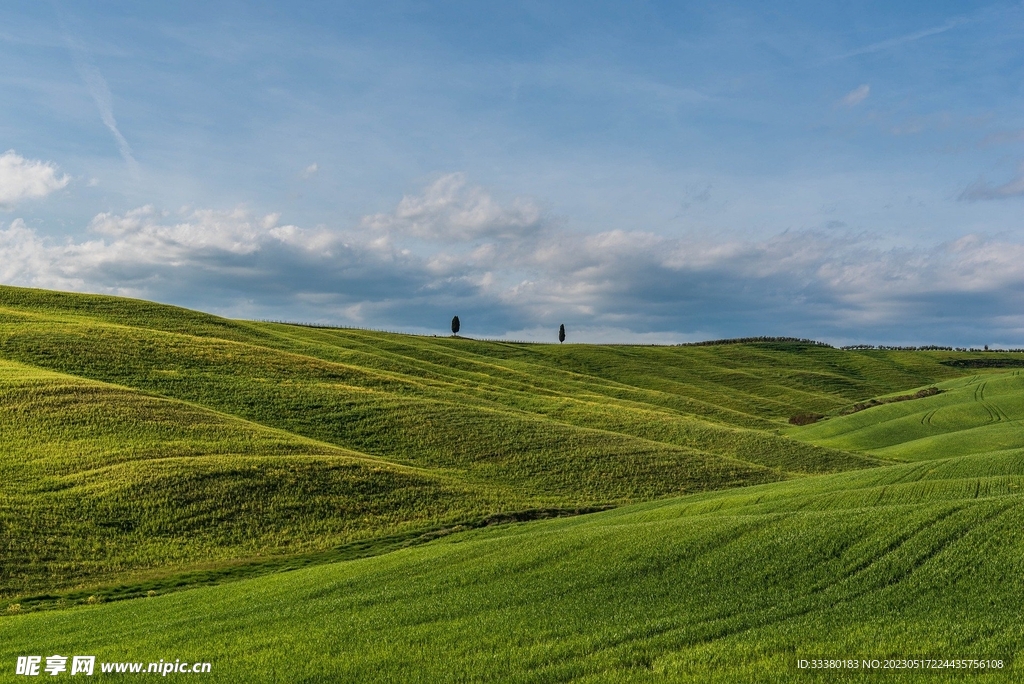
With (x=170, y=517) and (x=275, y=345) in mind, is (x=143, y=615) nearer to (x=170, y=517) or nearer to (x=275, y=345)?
(x=170, y=517)

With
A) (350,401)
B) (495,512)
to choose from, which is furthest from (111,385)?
(495,512)

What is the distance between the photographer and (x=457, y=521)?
126 ft

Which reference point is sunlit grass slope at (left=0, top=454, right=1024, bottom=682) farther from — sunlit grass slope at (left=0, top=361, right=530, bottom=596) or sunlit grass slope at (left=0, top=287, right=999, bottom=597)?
sunlit grass slope at (left=0, top=287, right=999, bottom=597)

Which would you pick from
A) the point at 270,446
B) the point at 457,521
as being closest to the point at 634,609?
the point at 457,521

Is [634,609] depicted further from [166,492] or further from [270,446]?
[270,446]

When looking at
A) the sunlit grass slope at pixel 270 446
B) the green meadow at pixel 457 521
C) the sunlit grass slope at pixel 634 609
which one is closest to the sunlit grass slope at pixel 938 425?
the green meadow at pixel 457 521

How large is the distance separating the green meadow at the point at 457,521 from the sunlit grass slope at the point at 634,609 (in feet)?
0.27

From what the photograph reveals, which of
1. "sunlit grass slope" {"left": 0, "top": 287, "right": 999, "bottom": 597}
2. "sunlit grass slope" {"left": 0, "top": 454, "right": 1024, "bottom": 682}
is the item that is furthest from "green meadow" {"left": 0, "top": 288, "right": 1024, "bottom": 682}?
"sunlit grass slope" {"left": 0, "top": 287, "right": 999, "bottom": 597}

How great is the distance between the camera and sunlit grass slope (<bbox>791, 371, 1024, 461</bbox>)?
56.7 m

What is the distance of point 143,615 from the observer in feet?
72.8

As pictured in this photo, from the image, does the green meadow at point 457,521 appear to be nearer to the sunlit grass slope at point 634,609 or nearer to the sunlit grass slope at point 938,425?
the sunlit grass slope at point 634,609

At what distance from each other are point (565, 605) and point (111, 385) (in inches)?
1822

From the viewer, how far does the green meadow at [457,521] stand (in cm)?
1489

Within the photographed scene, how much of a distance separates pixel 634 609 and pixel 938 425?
209ft
